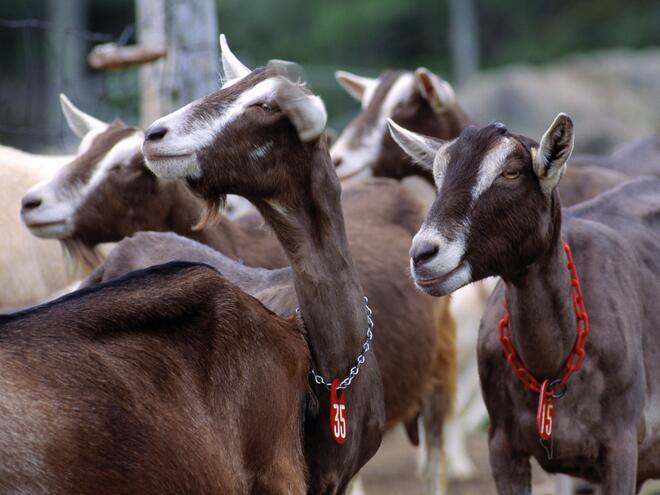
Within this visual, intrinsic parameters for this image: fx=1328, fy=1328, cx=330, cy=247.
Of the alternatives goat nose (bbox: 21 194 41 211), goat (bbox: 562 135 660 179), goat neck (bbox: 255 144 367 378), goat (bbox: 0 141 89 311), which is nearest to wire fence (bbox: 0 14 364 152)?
goat (bbox: 0 141 89 311)

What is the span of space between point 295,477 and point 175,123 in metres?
1.24

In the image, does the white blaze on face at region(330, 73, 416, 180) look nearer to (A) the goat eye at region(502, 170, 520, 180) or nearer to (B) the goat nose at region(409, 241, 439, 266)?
(A) the goat eye at region(502, 170, 520, 180)

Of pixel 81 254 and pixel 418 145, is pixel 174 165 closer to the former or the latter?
pixel 418 145

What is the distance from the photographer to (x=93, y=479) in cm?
377

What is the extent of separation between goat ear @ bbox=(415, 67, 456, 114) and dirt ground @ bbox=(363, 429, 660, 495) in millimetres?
2053

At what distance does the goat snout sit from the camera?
4547 mm

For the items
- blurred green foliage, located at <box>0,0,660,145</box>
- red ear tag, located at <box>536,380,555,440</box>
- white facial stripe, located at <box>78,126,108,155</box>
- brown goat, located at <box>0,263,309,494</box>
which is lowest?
blurred green foliage, located at <box>0,0,660,145</box>

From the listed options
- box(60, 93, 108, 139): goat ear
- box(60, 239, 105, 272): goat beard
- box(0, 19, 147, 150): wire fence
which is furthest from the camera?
box(0, 19, 147, 150): wire fence

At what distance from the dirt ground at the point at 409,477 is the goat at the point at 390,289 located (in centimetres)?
106

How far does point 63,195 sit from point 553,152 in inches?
96.7

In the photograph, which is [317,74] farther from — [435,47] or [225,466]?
[225,466]

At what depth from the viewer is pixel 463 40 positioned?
78.1 ft

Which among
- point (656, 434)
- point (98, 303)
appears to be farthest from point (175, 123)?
point (656, 434)

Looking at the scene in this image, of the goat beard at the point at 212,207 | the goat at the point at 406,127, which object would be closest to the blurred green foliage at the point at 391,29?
the goat at the point at 406,127
